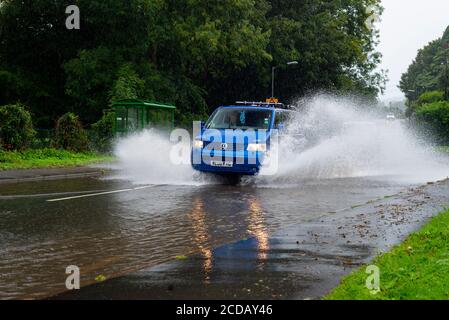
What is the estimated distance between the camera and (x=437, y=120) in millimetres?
57156

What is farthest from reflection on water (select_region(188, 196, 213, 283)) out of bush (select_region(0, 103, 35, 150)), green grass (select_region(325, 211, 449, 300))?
bush (select_region(0, 103, 35, 150))

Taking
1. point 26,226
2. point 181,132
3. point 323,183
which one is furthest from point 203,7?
point 26,226

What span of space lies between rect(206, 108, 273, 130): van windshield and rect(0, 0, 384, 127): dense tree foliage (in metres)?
17.7

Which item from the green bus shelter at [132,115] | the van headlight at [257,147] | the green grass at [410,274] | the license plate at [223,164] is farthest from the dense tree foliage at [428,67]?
the green grass at [410,274]

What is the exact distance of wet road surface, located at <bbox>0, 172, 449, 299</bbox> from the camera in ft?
22.1

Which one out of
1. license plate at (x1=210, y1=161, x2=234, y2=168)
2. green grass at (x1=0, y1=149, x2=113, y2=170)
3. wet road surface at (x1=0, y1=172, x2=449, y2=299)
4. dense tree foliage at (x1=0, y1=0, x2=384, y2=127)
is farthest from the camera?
dense tree foliage at (x1=0, y1=0, x2=384, y2=127)

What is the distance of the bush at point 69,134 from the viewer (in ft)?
99.1

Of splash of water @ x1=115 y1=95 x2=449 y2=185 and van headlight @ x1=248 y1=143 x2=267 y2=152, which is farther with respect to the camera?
splash of water @ x1=115 y1=95 x2=449 y2=185

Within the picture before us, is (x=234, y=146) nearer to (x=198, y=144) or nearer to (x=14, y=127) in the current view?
(x=198, y=144)

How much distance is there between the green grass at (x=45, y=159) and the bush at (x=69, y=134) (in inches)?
23.9

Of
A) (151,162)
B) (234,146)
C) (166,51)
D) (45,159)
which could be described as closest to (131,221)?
(234,146)

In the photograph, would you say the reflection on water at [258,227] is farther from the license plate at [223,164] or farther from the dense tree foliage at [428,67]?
the dense tree foliage at [428,67]

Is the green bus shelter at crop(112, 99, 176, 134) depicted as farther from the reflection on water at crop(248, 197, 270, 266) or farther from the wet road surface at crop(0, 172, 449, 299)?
the reflection on water at crop(248, 197, 270, 266)

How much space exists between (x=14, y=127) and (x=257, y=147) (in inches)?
480
